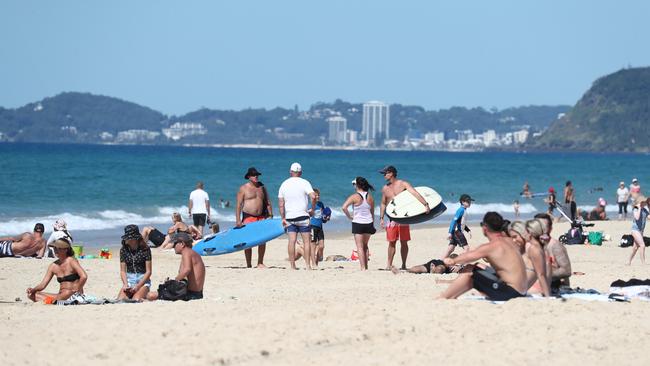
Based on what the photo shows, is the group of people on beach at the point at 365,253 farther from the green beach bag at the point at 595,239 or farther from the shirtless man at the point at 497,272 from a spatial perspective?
the green beach bag at the point at 595,239

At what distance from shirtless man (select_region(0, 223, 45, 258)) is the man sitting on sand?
541 centimetres

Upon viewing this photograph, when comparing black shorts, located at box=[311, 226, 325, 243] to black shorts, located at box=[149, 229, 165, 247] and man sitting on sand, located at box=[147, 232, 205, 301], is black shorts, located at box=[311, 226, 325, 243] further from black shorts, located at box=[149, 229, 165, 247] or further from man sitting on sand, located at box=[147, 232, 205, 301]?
man sitting on sand, located at box=[147, 232, 205, 301]

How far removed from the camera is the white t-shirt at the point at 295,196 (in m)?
13.4

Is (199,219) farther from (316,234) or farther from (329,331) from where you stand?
(329,331)

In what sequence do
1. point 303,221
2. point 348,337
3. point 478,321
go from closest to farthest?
point 348,337, point 478,321, point 303,221

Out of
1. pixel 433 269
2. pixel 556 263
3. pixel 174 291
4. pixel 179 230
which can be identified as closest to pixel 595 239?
pixel 179 230

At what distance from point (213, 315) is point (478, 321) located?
215 cm

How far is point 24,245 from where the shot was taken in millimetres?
15242

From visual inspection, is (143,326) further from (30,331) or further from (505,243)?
(505,243)

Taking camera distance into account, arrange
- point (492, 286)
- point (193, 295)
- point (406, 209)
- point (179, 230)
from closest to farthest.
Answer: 1. point (492, 286)
2. point (193, 295)
3. point (406, 209)
4. point (179, 230)

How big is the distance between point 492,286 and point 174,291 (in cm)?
296

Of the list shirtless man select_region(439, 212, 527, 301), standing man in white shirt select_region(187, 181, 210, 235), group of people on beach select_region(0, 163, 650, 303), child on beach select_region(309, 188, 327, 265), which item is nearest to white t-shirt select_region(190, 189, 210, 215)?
standing man in white shirt select_region(187, 181, 210, 235)

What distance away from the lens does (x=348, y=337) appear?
26.8 ft

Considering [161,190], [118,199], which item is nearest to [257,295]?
[118,199]
